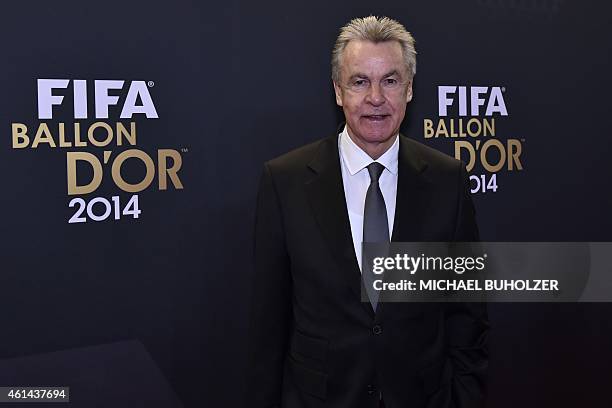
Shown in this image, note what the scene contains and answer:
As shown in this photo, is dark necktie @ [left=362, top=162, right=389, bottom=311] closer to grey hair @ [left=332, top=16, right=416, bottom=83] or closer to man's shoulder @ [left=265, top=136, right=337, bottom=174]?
man's shoulder @ [left=265, top=136, right=337, bottom=174]

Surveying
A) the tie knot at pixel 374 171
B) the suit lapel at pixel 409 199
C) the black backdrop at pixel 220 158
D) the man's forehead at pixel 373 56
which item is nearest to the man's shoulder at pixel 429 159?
the suit lapel at pixel 409 199

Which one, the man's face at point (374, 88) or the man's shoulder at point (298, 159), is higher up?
the man's face at point (374, 88)

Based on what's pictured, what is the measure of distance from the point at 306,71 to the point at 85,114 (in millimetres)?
742

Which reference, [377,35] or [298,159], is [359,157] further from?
[377,35]

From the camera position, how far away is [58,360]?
2.03m

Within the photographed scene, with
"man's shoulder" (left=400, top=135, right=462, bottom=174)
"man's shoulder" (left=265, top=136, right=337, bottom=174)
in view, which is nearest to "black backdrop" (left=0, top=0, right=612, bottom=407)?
"man's shoulder" (left=265, top=136, right=337, bottom=174)

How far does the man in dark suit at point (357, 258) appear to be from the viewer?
166 centimetres

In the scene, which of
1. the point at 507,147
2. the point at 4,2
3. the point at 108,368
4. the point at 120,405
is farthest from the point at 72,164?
the point at 507,147

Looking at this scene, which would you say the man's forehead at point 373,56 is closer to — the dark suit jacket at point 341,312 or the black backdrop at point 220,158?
the dark suit jacket at point 341,312

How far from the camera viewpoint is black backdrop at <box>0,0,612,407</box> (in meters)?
1.97

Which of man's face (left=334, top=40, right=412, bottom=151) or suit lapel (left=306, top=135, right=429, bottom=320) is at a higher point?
man's face (left=334, top=40, right=412, bottom=151)

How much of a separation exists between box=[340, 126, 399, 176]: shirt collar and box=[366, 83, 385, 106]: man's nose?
0.42 feet

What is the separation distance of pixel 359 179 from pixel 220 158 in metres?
0.62

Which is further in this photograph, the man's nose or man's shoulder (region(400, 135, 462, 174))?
man's shoulder (region(400, 135, 462, 174))
